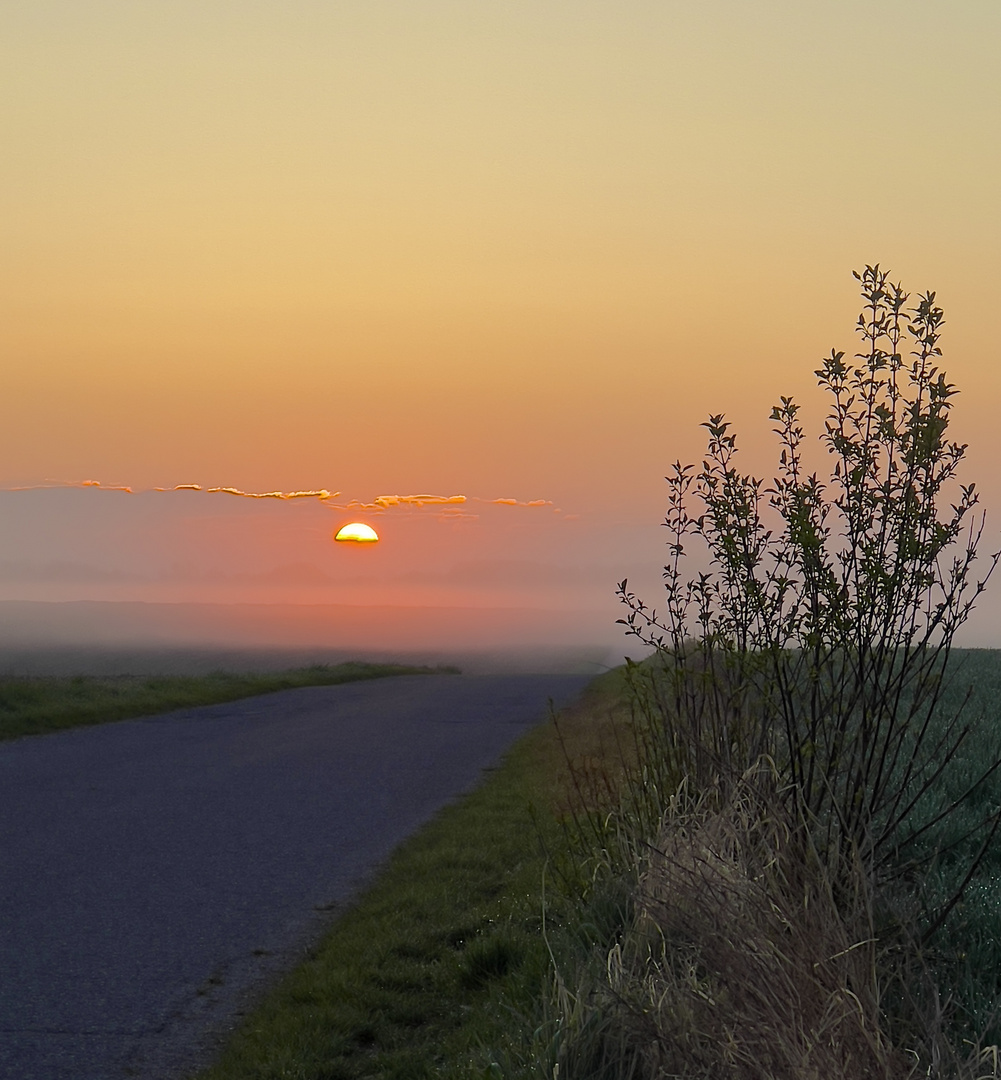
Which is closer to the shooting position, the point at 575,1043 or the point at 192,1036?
the point at 575,1043

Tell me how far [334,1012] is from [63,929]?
97.3 inches

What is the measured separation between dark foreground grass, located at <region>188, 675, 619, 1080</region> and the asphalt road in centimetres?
27

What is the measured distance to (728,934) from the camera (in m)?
4.54

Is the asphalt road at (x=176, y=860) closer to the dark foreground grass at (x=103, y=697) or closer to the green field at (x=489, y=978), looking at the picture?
the green field at (x=489, y=978)

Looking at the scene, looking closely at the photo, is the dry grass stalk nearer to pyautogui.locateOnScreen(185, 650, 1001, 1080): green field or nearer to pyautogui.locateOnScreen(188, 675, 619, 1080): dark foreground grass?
pyautogui.locateOnScreen(185, 650, 1001, 1080): green field

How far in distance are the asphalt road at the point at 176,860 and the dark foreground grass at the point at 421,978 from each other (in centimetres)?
27

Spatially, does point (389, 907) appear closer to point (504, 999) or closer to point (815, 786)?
point (504, 999)

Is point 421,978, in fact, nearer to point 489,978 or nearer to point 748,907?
point 489,978

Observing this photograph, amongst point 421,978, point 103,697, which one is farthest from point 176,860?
point 103,697

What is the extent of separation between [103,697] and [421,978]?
1716 centimetres

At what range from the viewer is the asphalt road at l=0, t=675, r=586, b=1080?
591 cm

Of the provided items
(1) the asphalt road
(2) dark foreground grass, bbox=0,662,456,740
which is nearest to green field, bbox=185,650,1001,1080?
(1) the asphalt road

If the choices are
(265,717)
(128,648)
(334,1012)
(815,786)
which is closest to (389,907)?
(334,1012)

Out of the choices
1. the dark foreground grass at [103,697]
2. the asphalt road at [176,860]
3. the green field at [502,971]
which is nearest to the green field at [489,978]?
the green field at [502,971]
